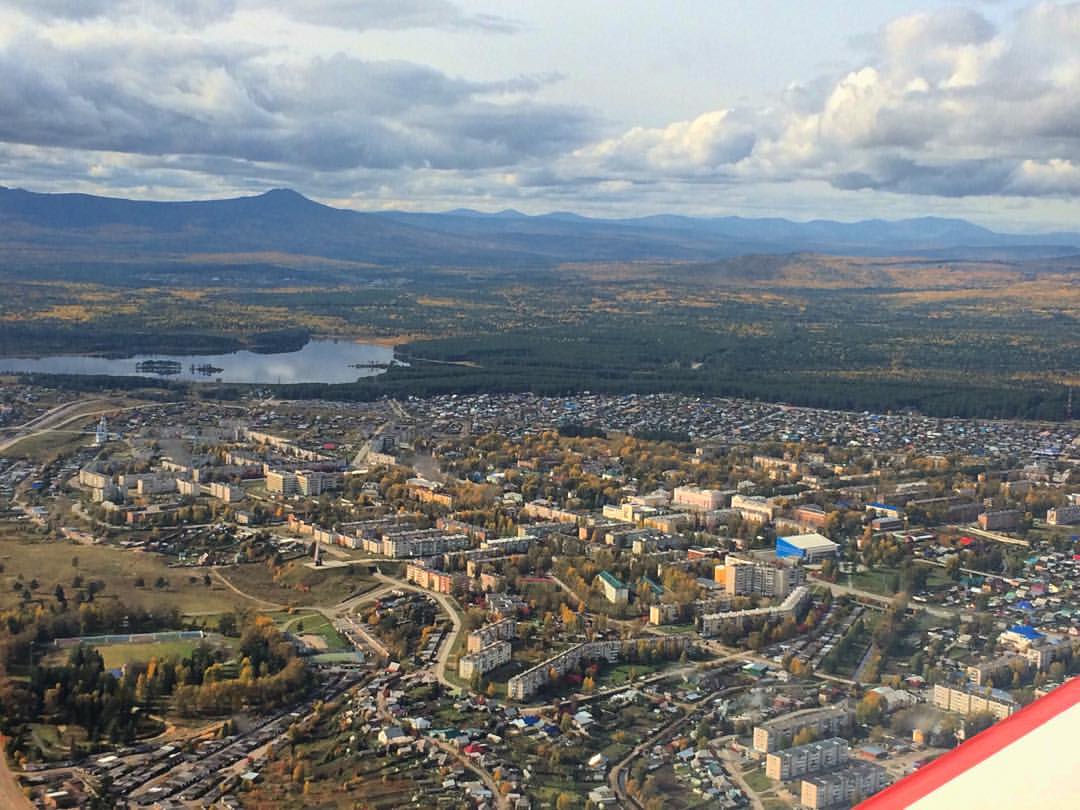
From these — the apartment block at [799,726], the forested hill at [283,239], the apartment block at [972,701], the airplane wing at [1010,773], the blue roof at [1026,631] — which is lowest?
the forested hill at [283,239]

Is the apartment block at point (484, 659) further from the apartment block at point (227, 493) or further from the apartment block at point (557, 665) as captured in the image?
the apartment block at point (227, 493)

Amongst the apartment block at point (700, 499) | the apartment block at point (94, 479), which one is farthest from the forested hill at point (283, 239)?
the apartment block at point (700, 499)

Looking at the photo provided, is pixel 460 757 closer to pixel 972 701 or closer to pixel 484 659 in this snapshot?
pixel 484 659

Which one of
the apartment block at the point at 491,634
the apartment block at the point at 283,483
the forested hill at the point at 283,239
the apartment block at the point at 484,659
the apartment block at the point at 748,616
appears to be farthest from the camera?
the forested hill at the point at 283,239

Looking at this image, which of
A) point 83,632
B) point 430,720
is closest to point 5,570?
point 83,632

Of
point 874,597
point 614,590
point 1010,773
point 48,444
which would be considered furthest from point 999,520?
point 1010,773

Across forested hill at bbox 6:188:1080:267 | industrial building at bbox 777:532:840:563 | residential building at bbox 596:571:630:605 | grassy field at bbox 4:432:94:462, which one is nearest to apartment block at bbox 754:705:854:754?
residential building at bbox 596:571:630:605
